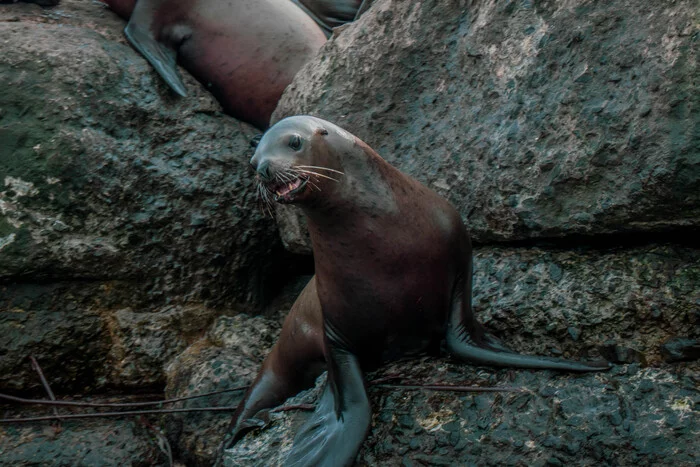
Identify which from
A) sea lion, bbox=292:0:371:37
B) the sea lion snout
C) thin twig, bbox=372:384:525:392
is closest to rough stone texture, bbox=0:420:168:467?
thin twig, bbox=372:384:525:392

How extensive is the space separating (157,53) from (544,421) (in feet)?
12.3

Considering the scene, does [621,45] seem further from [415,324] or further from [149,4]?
[149,4]

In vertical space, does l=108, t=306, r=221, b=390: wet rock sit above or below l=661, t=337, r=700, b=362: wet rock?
below

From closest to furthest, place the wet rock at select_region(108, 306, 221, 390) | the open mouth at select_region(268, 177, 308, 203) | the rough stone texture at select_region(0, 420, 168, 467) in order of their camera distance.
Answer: the open mouth at select_region(268, 177, 308, 203) < the rough stone texture at select_region(0, 420, 168, 467) < the wet rock at select_region(108, 306, 221, 390)

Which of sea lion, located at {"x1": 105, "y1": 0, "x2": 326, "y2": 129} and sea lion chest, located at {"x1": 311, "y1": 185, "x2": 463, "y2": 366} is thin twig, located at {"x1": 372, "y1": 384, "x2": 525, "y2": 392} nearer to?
sea lion chest, located at {"x1": 311, "y1": 185, "x2": 463, "y2": 366}

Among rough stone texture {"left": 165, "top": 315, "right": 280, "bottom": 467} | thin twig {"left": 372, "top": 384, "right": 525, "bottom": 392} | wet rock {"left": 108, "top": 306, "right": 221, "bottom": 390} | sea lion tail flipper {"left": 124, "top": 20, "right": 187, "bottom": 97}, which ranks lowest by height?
wet rock {"left": 108, "top": 306, "right": 221, "bottom": 390}

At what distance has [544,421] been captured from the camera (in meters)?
2.48

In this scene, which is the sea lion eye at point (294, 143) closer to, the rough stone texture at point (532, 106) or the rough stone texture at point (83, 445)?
the rough stone texture at point (532, 106)

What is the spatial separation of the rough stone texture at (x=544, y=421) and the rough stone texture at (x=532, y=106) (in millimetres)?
758

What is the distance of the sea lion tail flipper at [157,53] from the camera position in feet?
16.4

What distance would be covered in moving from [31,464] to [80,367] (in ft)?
2.15

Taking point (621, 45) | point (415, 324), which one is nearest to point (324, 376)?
point (415, 324)

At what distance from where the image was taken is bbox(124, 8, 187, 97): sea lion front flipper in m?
5.00

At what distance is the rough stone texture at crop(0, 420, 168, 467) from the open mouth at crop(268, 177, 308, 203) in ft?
5.88
